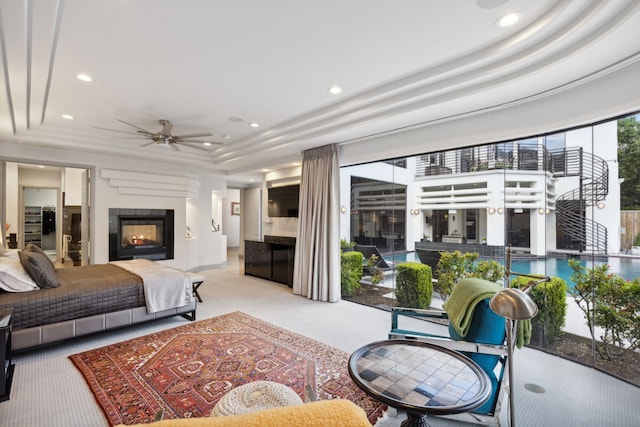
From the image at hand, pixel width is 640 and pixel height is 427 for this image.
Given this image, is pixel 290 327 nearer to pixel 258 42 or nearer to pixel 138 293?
pixel 138 293

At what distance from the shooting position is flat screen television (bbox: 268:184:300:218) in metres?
6.11

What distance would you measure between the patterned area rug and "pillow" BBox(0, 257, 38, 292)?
899 millimetres

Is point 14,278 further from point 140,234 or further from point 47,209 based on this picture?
point 47,209

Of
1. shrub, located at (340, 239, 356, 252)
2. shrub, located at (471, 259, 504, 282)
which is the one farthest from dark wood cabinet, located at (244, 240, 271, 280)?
shrub, located at (471, 259, 504, 282)

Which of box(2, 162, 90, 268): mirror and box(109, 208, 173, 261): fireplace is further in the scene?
box(2, 162, 90, 268): mirror

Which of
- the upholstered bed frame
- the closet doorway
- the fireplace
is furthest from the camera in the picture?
the closet doorway

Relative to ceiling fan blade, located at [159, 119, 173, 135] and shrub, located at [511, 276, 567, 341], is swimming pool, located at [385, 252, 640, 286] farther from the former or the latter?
ceiling fan blade, located at [159, 119, 173, 135]

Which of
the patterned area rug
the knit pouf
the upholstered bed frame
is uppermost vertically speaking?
the knit pouf

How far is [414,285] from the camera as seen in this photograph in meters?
4.33

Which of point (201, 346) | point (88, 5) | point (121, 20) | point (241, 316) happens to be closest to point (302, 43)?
point (121, 20)

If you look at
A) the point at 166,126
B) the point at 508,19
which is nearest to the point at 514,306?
the point at 508,19

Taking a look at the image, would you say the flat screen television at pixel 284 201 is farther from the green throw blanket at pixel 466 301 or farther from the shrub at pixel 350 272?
the green throw blanket at pixel 466 301

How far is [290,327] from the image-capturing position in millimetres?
3791

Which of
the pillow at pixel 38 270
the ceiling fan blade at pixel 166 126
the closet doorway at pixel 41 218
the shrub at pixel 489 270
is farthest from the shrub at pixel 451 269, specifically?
the closet doorway at pixel 41 218
